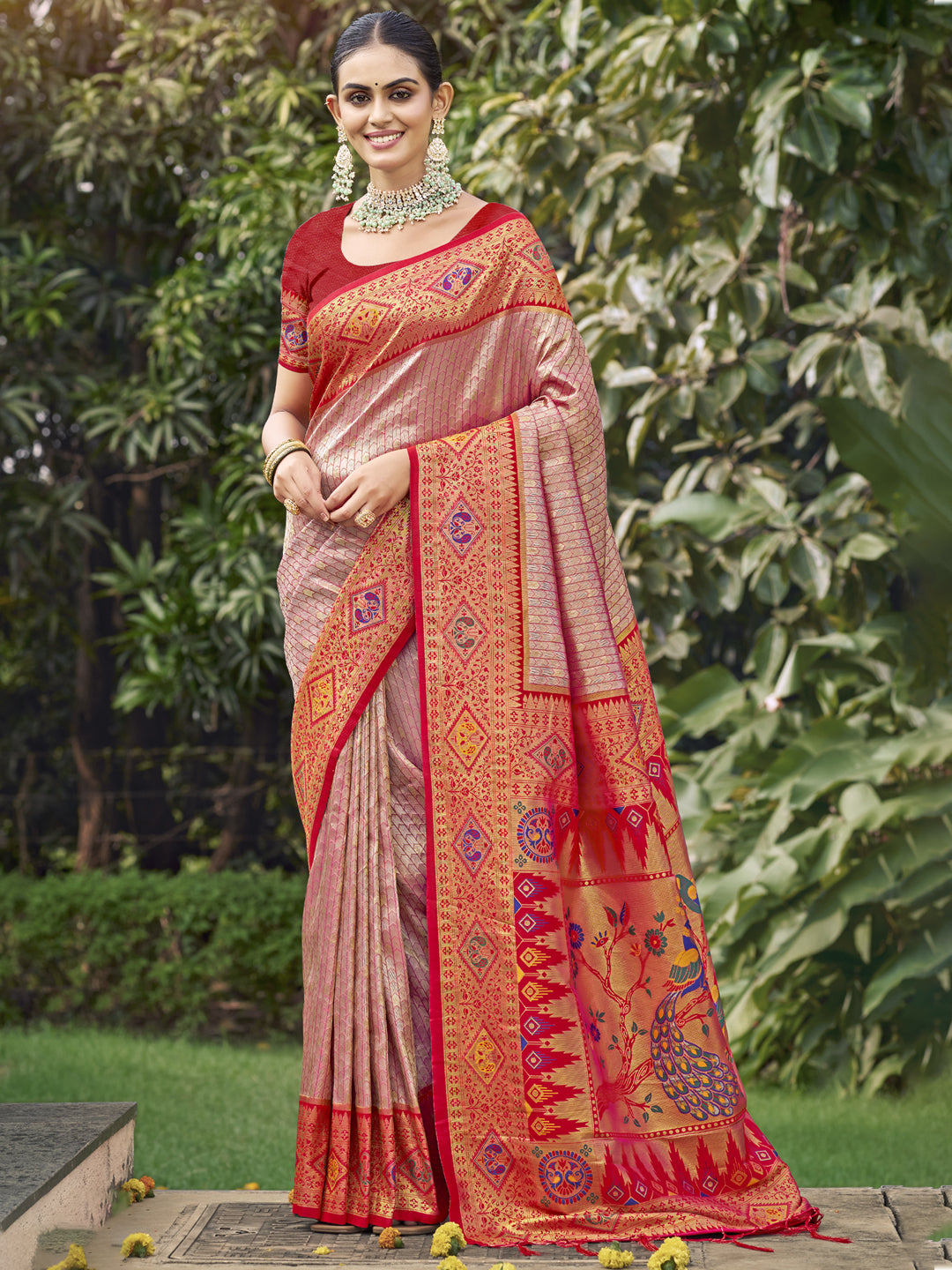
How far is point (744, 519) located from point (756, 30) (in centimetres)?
121

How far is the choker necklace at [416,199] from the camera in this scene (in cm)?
211

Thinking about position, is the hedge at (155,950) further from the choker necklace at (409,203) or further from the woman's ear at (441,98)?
the woman's ear at (441,98)

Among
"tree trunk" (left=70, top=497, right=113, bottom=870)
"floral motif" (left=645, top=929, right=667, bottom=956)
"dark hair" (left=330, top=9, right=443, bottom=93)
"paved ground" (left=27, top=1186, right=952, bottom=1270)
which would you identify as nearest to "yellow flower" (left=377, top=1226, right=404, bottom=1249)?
"paved ground" (left=27, top=1186, right=952, bottom=1270)

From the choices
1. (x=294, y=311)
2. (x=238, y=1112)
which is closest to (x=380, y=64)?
(x=294, y=311)

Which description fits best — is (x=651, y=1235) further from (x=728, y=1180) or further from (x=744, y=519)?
(x=744, y=519)

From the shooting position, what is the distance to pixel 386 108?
6.75ft

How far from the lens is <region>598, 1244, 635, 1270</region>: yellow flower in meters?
1.69

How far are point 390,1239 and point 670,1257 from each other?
388mm

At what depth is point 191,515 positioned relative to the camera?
4.64m

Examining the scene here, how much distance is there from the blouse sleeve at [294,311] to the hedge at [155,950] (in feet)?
8.89

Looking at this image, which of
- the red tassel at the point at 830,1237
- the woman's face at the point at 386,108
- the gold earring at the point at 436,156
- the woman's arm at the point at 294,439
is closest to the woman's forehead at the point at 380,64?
the woman's face at the point at 386,108

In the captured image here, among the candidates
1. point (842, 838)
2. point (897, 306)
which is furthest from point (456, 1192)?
point (897, 306)

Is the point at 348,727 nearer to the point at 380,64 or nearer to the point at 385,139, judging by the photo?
the point at 385,139

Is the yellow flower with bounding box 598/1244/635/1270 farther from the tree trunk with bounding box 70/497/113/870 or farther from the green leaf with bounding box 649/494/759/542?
the tree trunk with bounding box 70/497/113/870
